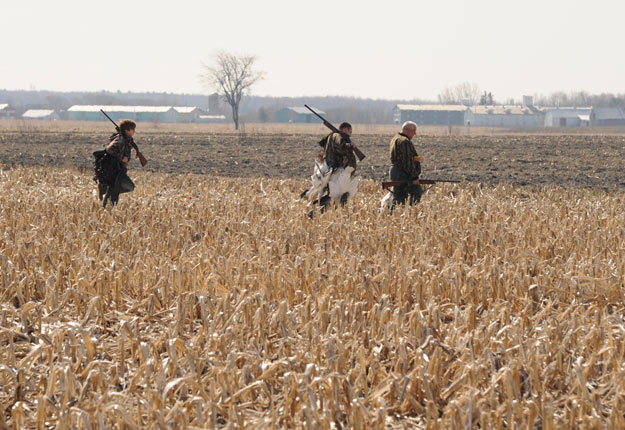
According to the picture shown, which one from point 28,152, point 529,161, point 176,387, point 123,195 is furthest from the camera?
point 28,152

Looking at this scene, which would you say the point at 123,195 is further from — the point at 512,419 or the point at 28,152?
the point at 28,152

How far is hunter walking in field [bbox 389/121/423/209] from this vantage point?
459 inches

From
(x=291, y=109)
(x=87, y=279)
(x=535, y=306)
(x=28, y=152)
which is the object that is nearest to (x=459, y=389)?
(x=535, y=306)

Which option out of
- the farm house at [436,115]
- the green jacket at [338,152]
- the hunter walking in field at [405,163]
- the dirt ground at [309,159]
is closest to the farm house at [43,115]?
the farm house at [436,115]

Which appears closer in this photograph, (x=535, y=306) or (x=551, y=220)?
(x=535, y=306)

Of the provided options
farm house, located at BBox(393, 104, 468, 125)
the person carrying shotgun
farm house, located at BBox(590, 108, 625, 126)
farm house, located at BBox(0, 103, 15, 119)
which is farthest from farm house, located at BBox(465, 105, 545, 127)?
the person carrying shotgun

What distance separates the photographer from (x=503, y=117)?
15162cm

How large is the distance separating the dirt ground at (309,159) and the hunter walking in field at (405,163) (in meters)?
10.2

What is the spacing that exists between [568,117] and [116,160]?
5585 inches

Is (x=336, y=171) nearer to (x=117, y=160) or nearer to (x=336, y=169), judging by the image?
(x=336, y=169)

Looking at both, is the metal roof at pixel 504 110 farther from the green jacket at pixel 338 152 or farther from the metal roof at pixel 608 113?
the green jacket at pixel 338 152

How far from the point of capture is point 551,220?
10.9 meters

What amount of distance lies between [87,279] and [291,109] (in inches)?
6223

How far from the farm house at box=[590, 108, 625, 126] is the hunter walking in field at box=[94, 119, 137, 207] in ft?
464
